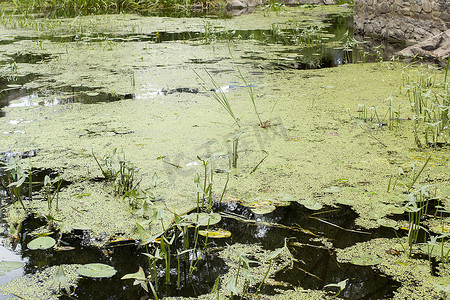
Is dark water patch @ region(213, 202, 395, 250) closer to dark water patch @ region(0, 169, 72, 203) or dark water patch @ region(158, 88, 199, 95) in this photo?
dark water patch @ region(0, 169, 72, 203)

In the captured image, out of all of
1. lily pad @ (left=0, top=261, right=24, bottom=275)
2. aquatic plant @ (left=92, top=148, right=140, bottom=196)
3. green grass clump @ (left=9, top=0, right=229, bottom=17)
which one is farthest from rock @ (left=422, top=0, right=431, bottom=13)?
green grass clump @ (left=9, top=0, right=229, bottom=17)

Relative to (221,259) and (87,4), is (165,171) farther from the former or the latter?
(87,4)

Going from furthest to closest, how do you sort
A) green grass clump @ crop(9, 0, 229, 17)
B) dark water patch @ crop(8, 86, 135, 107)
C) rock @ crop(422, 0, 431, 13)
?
green grass clump @ crop(9, 0, 229, 17), rock @ crop(422, 0, 431, 13), dark water patch @ crop(8, 86, 135, 107)

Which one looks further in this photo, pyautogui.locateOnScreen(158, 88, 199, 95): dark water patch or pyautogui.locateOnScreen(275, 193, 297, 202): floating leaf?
pyautogui.locateOnScreen(158, 88, 199, 95): dark water patch

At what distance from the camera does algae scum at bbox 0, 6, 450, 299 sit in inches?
46.4

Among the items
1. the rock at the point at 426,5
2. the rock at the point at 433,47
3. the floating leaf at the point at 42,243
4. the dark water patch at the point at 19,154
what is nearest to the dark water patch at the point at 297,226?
the floating leaf at the point at 42,243

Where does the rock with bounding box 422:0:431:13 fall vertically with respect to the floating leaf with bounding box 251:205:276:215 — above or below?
above

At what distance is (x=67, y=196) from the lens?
1640mm

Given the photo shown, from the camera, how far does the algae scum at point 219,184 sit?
3.87ft

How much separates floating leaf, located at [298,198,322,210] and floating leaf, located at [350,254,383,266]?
A: 30 cm

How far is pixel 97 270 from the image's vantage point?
→ 3.93ft

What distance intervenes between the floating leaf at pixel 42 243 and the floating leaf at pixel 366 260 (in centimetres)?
93

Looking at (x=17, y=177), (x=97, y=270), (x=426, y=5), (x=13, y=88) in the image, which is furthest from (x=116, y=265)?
(x=426, y=5)

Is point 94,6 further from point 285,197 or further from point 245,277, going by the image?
point 245,277
